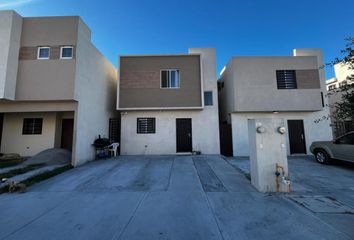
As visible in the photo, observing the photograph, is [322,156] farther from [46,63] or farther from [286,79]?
[46,63]

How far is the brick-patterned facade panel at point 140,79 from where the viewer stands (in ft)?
33.2

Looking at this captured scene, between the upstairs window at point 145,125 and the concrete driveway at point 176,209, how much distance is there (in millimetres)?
4857

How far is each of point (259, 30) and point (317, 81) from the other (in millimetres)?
5383

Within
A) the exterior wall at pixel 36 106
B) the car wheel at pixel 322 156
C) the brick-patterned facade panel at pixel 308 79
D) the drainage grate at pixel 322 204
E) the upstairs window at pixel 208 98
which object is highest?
the brick-patterned facade panel at pixel 308 79

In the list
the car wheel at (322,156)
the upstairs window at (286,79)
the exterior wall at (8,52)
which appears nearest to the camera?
the exterior wall at (8,52)

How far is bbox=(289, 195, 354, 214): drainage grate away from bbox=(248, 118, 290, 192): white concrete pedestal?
484mm

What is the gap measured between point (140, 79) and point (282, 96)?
906cm

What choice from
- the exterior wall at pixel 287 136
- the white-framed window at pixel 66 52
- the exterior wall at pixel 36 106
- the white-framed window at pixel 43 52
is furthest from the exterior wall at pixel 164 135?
the white-framed window at pixel 43 52

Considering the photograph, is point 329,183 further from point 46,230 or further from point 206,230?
point 46,230

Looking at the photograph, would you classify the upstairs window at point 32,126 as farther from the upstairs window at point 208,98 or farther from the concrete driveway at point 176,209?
the upstairs window at point 208,98

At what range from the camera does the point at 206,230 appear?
8.86ft

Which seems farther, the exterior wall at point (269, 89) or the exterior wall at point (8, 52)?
the exterior wall at point (269, 89)

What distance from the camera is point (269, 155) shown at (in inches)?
177

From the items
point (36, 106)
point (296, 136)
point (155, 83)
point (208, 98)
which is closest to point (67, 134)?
point (36, 106)
